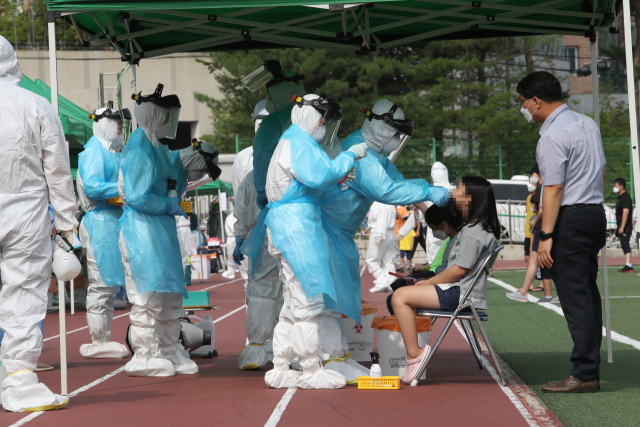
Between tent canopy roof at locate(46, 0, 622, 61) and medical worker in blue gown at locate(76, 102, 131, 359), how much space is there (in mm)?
960

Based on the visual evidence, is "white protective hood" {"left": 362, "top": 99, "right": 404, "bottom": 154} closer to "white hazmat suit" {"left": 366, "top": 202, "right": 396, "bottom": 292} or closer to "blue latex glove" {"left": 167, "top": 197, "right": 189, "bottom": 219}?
"blue latex glove" {"left": 167, "top": 197, "right": 189, "bottom": 219}

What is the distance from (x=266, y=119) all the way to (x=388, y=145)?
4.13 feet

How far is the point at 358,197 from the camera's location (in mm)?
5664

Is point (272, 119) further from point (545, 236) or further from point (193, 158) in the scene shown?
point (545, 236)

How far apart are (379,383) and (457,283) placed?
915 millimetres

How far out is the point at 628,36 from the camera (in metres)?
5.21

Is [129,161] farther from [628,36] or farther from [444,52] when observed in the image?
[444,52]

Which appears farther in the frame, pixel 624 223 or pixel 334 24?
pixel 624 223

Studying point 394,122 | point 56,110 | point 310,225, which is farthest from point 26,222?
point 394,122

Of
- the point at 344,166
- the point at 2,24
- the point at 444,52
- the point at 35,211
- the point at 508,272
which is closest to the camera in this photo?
the point at 35,211

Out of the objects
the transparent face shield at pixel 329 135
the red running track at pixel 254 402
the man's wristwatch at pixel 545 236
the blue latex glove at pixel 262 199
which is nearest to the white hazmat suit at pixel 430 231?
the red running track at pixel 254 402

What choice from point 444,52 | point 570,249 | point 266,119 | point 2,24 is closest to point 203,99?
point 444,52

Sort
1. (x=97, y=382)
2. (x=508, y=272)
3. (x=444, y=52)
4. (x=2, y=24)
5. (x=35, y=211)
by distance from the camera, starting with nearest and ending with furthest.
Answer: (x=35, y=211) < (x=97, y=382) < (x=508, y=272) < (x=444, y=52) < (x=2, y=24)

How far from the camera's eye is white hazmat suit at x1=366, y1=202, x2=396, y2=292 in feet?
46.0
